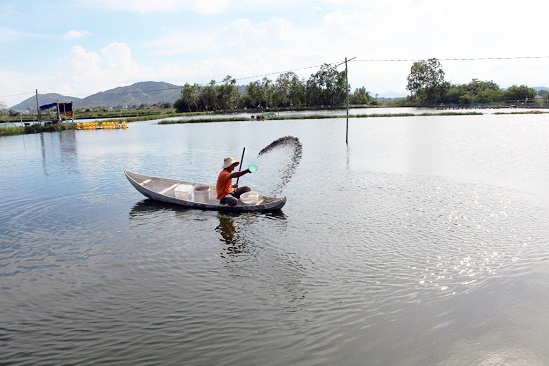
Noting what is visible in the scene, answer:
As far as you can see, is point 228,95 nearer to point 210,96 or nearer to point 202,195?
point 210,96

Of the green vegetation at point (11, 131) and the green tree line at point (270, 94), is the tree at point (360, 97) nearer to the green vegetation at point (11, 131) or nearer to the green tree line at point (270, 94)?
the green tree line at point (270, 94)

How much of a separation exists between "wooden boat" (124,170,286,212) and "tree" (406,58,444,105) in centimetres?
10942

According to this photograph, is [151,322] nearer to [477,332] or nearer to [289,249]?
[289,249]

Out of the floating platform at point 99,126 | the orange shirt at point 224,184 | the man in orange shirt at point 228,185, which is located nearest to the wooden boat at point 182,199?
the man in orange shirt at point 228,185

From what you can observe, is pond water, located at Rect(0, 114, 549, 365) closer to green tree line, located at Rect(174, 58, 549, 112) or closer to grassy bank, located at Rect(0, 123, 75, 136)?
grassy bank, located at Rect(0, 123, 75, 136)

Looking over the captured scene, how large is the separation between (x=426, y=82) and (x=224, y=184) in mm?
120718

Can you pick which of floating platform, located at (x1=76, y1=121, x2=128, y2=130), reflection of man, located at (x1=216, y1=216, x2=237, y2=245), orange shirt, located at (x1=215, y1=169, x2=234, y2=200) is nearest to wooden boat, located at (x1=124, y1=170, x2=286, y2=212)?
orange shirt, located at (x1=215, y1=169, x2=234, y2=200)

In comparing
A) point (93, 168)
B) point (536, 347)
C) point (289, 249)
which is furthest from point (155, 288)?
point (93, 168)

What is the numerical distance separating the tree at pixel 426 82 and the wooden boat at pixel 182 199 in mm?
109418

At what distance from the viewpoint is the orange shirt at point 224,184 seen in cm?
1435

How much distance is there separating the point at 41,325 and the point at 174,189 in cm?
934

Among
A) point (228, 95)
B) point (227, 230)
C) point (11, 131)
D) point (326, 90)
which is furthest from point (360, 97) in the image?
point (227, 230)

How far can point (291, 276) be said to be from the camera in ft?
30.6

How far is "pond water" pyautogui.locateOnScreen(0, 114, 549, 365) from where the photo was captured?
22.0 feet
